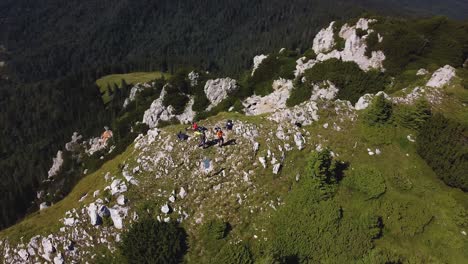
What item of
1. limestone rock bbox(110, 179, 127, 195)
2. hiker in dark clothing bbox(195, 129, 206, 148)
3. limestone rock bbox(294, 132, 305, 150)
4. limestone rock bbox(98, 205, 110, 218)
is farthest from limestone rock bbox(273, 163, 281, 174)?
limestone rock bbox(98, 205, 110, 218)

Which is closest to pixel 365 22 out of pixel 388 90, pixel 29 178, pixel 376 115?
pixel 388 90

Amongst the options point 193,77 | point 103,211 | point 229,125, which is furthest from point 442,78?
point 193,77

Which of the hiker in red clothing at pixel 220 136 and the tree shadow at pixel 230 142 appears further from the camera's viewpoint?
the tree shadow at pixel 230 142

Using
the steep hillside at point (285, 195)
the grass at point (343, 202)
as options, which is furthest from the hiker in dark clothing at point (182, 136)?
the grass at point (343, 202)

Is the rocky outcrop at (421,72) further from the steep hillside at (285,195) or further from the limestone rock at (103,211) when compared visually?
the limestone rock at (103,211)

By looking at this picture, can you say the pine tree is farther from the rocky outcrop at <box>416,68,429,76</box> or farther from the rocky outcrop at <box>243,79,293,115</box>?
the rocky outcrop at <box>243,79,293,115</box>

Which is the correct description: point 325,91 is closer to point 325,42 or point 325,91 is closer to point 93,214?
point 325,42

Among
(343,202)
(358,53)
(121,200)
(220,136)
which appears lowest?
(358,53)
